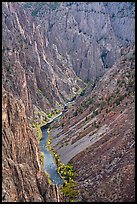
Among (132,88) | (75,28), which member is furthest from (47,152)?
(75,28)

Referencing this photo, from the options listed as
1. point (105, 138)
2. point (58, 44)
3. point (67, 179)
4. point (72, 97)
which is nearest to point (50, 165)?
point (67, 179)

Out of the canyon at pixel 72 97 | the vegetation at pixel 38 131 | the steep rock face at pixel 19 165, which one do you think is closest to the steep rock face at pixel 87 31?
the canyon at pixel 72 97

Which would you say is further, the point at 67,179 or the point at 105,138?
the point at 105,138

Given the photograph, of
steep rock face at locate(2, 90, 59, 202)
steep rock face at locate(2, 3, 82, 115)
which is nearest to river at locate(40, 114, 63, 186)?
steep rock face at locate(2, 90, 59, 202)

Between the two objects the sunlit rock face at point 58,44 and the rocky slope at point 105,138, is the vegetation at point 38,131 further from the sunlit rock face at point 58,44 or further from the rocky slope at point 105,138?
the sunlit rock face at point 58,44

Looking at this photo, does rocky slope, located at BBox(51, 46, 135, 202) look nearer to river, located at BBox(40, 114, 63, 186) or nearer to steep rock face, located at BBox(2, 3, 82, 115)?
river, located at BBox(40, 114, 63, 186)

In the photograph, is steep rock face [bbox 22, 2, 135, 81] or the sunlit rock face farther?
steep rock face [bbox 22, 2, 135, 81]

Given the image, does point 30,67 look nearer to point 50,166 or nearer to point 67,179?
point 50,166
